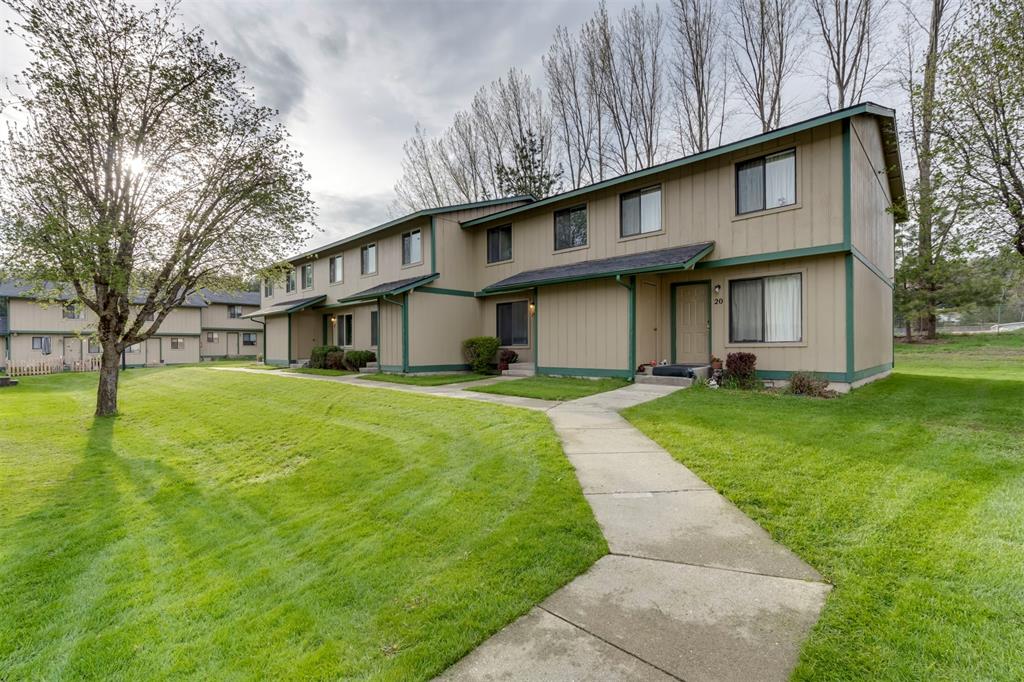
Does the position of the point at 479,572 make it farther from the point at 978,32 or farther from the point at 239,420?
the point at 978,32

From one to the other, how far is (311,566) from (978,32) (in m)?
14.2

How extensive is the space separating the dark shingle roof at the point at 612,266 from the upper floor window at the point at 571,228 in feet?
2.34

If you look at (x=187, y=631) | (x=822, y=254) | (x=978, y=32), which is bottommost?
(x=187, y=631)

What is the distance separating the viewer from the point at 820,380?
9438mm

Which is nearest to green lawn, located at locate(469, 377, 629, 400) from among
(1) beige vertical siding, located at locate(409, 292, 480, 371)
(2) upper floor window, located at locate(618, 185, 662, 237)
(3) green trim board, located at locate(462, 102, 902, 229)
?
(2) upper floor window, located at locate(618, 185, 662, 237)

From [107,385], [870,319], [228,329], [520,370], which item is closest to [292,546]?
[520,370]

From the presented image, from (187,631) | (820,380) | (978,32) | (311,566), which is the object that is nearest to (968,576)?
(311,566)

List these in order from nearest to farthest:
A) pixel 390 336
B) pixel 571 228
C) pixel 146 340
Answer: pixel 571 228 < pixel 390 336 < pixel 146 340

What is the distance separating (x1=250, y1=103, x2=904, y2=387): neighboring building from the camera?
380 inches

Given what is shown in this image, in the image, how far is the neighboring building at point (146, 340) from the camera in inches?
1119

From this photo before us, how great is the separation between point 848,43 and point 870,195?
1343cm

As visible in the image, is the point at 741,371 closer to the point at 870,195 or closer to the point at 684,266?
the point at 684,266

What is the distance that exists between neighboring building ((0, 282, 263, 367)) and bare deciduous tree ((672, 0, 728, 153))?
24.1 m

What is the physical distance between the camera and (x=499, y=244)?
645 inches
